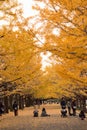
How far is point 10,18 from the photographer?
15266mm

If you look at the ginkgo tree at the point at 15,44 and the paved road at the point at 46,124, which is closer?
the ginkgo tree at the point at 15,44

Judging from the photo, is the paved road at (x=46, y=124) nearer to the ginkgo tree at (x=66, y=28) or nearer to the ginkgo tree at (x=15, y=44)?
the ginkgo tree at (x=15, y=44)

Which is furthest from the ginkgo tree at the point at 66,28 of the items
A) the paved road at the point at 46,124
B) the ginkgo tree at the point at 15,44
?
the paved road at the point at 46,124

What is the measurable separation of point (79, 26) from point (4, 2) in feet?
11.2

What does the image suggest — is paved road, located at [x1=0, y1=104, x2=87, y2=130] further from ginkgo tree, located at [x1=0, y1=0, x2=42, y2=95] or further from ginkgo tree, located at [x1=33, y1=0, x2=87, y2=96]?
ginkgo tree, located at [x1=33, y1=0, x2=87, y2=96]

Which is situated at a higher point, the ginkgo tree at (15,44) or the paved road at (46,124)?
the ginkgo tree at (15,44)

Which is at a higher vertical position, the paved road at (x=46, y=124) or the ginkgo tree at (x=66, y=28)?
the ginkgo tree at (x=66, y=28)

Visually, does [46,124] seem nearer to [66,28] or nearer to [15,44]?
[15,44]

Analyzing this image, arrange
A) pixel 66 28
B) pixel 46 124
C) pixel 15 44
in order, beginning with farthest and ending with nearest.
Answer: pixel 46 124, pixel 15 44, pixel 66 28

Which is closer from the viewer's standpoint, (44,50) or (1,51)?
(44,50)

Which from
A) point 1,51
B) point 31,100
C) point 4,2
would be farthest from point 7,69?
point 31,100

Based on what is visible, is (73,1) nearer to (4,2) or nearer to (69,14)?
(69,14)

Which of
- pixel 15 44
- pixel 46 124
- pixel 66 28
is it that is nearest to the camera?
pixel 66 28

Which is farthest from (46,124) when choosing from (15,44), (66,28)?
(66,28)
